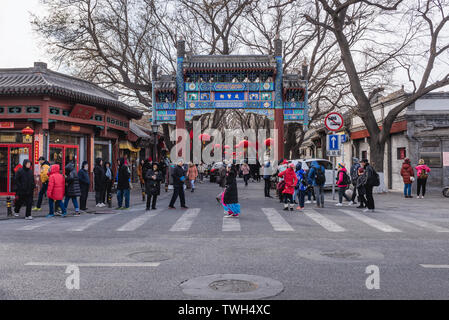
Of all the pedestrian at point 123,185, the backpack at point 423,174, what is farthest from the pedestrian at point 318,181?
the backpack at point 423,174

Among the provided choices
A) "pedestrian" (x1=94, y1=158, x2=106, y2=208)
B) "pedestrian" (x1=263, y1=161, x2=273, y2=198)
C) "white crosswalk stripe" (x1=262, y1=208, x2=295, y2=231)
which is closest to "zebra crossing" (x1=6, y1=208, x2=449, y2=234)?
"white crosswalk stripe" (x1=262, y1=208, x2=295, y2=231)

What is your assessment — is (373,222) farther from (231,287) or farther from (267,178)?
(267,178)

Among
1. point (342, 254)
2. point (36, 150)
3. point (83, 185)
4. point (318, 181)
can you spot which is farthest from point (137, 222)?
point (36, 150)

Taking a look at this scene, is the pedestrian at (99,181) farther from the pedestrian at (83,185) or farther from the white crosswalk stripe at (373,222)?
the white crosswalk stripe at (373,222)

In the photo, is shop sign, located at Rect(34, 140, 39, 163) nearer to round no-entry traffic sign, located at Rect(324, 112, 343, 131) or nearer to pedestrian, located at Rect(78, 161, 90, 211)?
pedestrian, located at Rect(78, 161, 90, 211)

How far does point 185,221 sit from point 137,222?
4.30 feet

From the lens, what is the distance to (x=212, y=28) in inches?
1228

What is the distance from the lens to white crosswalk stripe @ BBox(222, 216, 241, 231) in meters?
9.67

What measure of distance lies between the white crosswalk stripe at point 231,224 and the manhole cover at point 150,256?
2.84 m

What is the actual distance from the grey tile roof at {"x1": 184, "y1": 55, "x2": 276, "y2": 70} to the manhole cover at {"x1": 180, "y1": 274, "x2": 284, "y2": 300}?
19947 millimetres

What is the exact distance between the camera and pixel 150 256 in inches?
264

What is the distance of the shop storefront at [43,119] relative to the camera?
699 inches
